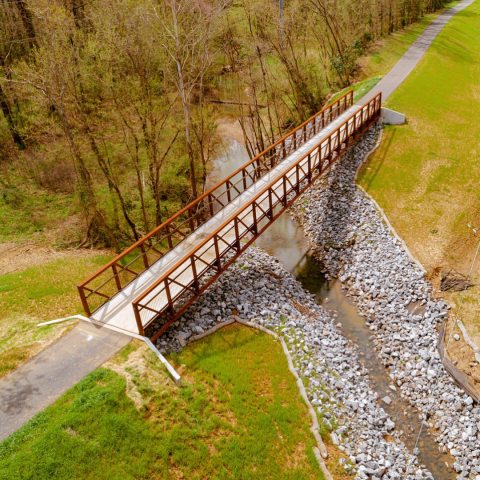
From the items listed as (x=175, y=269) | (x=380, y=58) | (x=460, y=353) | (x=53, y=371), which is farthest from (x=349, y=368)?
(x=380, y=58)

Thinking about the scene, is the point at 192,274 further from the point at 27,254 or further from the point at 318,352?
the point at 27,254

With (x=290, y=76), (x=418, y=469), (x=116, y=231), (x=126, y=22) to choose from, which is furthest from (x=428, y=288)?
(x=290, y=76)

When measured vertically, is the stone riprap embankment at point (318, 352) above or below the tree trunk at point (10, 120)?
below

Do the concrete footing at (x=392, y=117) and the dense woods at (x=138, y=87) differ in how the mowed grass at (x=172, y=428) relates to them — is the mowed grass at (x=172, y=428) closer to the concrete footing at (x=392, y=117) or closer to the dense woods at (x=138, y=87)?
the dense woods at (x=138, y=87)

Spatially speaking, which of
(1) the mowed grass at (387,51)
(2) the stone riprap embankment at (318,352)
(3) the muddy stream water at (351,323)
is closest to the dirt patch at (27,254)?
(2) the stone riprap embankment at (318,352)

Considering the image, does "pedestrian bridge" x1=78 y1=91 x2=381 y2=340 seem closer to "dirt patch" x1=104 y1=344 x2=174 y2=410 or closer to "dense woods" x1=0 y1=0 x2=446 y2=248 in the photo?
"dirt patch" x1=104 y1=344 x2=174 y2=410

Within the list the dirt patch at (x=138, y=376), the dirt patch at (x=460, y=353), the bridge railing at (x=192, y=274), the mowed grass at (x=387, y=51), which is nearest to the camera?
the dirt patch at (x=138, y=376)
